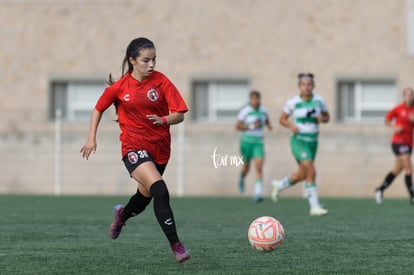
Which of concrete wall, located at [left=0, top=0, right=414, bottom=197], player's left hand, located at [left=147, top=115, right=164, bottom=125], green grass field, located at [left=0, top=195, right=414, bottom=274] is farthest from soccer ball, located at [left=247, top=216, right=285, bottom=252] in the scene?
concrete wall, located at [left=0, top=0, right=414, bottom=197]

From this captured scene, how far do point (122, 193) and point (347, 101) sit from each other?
6.66m

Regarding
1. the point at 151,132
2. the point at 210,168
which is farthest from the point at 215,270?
the point at 210,168

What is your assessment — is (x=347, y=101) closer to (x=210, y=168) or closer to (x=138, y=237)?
(x=210, y=168)

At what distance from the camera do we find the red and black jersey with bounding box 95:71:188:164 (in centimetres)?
897

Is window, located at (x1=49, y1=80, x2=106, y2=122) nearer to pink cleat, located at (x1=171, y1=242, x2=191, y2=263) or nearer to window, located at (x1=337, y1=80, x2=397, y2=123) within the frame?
window, located at (x1=337, y1=80, x2=397, y2=123)

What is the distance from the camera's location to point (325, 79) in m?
27.8

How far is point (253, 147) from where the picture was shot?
2161cm

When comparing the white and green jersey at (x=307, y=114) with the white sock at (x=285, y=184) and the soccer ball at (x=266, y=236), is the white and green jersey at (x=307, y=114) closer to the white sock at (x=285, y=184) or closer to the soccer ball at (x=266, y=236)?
the white sock at (x=285, y=184)

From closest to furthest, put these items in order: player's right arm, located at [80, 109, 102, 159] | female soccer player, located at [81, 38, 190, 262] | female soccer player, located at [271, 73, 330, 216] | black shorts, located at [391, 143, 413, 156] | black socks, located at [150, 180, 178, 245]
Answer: black socks, located at [150, 180, 178, 245] → player's right arm, located at [80, 109, 102, 159] → female soccer player, located at [81, 38, 190, 262] → female soccer player, located at [271, 73, 330, 216] → black shorts, located at [391, 143, 413, 156]

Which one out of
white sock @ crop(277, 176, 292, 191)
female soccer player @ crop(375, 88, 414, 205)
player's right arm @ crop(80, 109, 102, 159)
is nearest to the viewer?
player's right arm @ crop(80, 109, 102, 159)

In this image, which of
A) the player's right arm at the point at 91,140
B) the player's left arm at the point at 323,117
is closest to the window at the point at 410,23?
the player's left arm at the point at 323,117

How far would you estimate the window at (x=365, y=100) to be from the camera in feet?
91.7

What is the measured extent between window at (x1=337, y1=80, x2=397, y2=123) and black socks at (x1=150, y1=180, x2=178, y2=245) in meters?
20.0

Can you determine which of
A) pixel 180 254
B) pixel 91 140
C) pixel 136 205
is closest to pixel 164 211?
pixel 180 254
